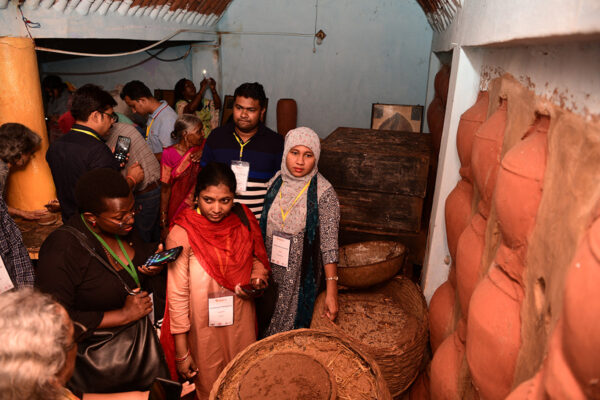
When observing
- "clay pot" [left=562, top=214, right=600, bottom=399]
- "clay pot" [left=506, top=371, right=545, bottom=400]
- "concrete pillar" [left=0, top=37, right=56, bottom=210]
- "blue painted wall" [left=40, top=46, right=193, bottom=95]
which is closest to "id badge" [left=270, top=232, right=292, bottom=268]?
"clay pot" [left=506, top=371, right=545, bottom=400]

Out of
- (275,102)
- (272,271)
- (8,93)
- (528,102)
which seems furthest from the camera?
(275,102)

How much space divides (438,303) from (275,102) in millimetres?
5336

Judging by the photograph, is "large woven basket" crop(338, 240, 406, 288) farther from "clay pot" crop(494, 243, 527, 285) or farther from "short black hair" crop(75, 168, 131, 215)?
"short black hair" crop(75, 168, 131, 215)

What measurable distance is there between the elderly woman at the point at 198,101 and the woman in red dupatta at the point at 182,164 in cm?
262

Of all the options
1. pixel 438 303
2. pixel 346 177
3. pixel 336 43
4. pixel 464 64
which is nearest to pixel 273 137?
pixel 346 177

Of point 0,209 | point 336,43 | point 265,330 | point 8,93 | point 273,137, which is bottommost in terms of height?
point 265,330

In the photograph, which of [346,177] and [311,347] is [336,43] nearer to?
[346,177]

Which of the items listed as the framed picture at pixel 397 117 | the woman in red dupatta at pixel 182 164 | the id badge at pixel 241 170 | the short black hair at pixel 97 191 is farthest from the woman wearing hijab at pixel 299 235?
the framed picture at pixel 397 117

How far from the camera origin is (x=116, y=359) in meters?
1.80

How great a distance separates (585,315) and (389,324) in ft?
6.69

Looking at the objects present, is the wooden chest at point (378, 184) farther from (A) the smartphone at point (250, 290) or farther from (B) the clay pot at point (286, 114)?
(B) the clay pot at point (286, 114)

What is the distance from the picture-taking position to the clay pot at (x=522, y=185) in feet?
3.36

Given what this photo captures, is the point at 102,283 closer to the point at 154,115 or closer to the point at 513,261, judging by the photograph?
the point at 513,261

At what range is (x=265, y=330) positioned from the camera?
2688 millimetres
